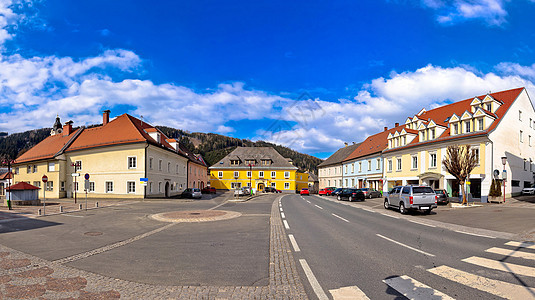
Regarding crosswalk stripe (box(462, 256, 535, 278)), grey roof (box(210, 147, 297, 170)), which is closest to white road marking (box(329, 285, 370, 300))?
crosswalk stripe (box(462, 256, 535, 278))

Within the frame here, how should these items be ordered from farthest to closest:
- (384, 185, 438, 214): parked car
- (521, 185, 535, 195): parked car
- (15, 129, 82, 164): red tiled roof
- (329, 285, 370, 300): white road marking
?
(15, 129, 82, 164): red tiled roof
(521, 185, 535, 195): parked car
(384, 185, 438, 214): parked car
(329, 285, 370, 300): white road marking

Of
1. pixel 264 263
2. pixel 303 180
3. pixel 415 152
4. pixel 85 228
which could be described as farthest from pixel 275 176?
pixel 264 263

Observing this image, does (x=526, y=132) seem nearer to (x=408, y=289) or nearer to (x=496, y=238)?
(x=496, y=238)

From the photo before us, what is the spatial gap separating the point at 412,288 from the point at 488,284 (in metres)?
1.61

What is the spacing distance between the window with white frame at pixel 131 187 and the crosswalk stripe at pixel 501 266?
36.1 meters

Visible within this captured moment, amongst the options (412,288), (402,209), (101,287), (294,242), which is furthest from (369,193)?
(101,287)

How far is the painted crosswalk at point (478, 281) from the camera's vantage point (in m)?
5.47

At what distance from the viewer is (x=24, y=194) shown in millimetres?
27828

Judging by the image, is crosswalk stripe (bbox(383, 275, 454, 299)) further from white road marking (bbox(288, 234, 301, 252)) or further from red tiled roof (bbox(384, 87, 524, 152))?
red tiled roof (bbox(384, 87, 524, 152))

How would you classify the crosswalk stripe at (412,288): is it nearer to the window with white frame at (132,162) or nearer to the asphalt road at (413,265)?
the asphalt road at (413,265)

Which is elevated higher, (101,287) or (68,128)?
(68,128)

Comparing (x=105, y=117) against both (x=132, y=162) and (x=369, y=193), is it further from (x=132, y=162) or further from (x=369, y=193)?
(x=369, y=193)

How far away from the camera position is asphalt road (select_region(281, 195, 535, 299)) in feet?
18.6

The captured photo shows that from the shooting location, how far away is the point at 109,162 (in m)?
38.8
